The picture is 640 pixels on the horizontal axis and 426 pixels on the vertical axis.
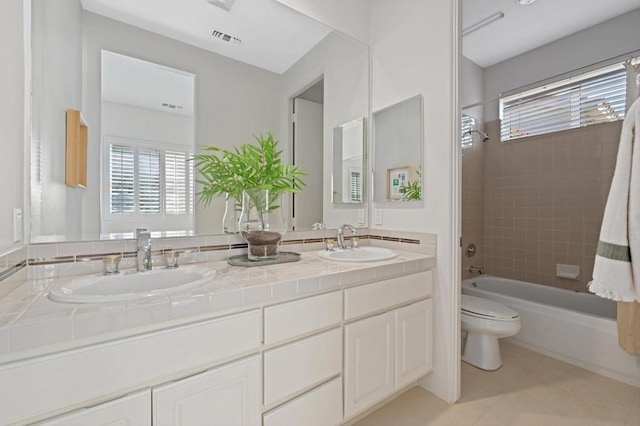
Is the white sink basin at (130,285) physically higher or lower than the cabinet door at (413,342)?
higher

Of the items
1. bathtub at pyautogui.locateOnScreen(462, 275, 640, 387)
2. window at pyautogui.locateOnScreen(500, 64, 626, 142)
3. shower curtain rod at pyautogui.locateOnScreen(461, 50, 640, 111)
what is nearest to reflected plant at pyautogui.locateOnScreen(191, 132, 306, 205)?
shower curtain rod at pyautogui.locateOnScreen(461, 50, 640, 111)

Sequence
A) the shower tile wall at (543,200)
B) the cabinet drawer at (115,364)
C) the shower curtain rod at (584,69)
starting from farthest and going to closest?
the shower tile wall at (543,200) → the shower curtain rod at (584,69) → the cabinet drawer at (115,364)

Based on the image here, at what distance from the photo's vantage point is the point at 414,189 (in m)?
1.80

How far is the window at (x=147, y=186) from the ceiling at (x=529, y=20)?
247cm

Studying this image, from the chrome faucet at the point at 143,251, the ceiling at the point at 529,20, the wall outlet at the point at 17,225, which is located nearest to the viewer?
the wall outlet at the point at 17,225

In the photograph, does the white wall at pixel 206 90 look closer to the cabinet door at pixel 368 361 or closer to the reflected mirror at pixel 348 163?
the reflected mirror at pixel 348 163

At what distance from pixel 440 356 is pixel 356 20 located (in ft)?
7.56

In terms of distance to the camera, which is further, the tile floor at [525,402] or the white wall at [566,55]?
the white wall at [566,55]

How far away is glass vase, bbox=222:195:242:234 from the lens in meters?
1.50

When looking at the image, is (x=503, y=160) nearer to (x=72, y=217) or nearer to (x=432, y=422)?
(x=432, y=422)

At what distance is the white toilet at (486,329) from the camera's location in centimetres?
184

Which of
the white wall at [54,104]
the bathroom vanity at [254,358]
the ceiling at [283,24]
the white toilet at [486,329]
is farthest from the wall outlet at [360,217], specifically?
the white wall at [54,104]

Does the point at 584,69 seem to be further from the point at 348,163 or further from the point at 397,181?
the point at 348,163

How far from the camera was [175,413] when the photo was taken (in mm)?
828
